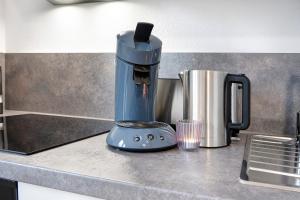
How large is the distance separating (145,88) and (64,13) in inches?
29.1

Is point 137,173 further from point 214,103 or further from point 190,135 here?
point 214,103

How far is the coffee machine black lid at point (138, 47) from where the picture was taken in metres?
0.94

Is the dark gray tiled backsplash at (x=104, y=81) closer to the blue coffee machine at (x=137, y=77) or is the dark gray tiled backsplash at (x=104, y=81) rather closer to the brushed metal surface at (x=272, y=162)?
the brushed metal surface at (x=272, y=162)

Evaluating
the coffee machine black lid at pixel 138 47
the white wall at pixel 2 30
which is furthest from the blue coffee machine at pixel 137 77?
the white wall at pixel 2 30

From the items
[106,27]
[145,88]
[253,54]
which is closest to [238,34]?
[253,54]

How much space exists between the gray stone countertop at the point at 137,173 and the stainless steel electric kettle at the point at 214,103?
59 mm

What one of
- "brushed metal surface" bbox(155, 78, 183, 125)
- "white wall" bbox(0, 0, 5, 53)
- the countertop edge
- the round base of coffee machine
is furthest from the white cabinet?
"white wall" bbox(0, 0, 5, 53)

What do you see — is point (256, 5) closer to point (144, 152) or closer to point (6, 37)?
point (144, 152)

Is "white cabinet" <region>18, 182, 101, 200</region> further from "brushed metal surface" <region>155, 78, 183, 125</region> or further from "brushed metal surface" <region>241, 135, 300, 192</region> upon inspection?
"brushed metal surface" <region>155, 78, 183, 125</region>

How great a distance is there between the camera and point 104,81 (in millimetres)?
1381

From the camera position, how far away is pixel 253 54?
3.69 ft

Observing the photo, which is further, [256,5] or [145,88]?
[256,5]

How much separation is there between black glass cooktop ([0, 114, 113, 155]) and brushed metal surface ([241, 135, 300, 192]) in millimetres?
506

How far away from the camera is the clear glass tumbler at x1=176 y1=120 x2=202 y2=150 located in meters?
0.82
